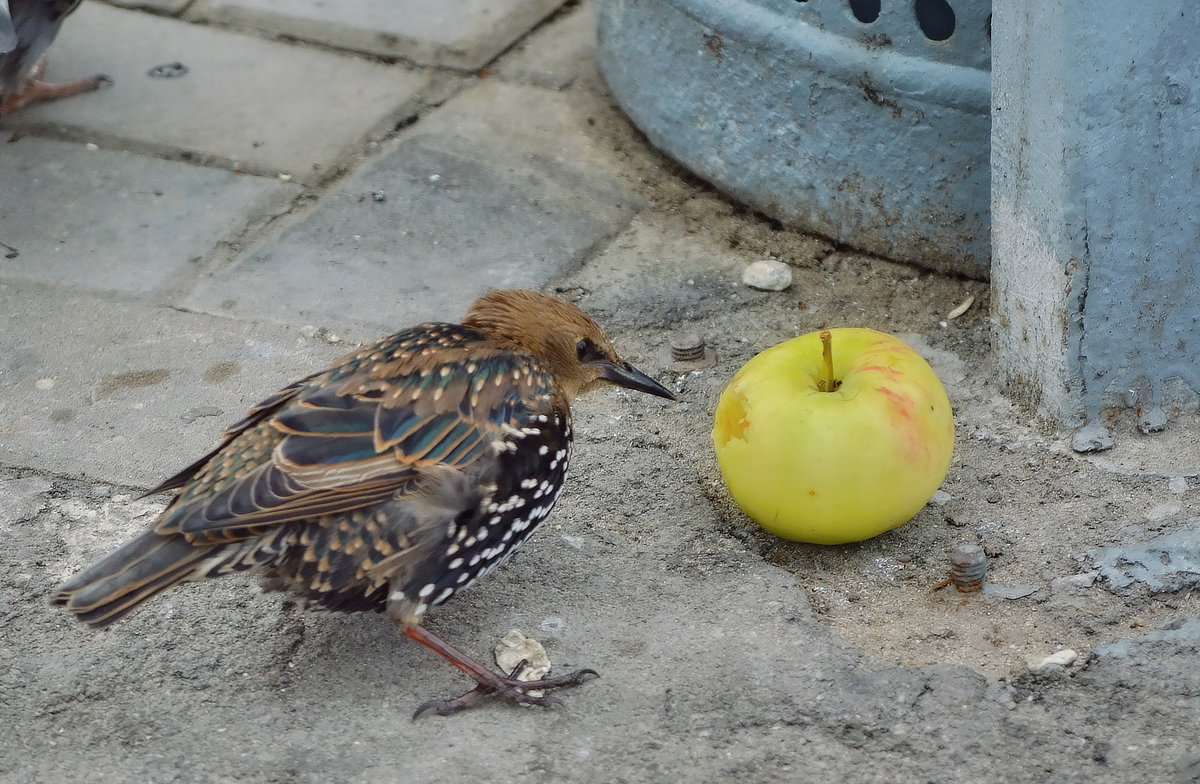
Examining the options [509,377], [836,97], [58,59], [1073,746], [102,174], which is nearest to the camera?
[1073,746]

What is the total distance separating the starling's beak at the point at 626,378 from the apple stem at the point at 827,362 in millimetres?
372

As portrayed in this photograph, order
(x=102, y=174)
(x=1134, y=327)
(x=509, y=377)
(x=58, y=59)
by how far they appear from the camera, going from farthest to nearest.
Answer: (x=58, y=59)
(x=102, y=174)
(x=1134, y=327)
(x=509, y=377)

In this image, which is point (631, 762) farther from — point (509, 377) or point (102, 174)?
point (102, 174)

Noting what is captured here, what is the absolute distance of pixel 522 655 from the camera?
336 cm

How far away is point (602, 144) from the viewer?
5344mm

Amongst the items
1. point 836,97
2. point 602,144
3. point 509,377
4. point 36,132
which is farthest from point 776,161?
point 36,132

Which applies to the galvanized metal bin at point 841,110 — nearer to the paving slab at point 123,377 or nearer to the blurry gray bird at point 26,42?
the paving slab at point 123,377

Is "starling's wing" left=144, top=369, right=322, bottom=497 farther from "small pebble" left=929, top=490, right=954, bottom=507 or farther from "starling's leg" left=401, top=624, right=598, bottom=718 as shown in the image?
"small pebble" left=929, top=490, right=954, bottom=507

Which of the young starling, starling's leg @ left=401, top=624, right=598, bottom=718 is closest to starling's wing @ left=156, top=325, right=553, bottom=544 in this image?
the young starling

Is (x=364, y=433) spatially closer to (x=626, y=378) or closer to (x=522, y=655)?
(x=522, y=655)

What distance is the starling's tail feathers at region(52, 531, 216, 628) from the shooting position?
302 centimetres

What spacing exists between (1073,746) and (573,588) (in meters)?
1.17

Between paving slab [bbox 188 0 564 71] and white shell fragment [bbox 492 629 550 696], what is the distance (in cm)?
298

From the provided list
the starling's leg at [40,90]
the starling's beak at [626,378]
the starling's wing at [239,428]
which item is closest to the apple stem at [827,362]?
the starling's beak at [626,378]
